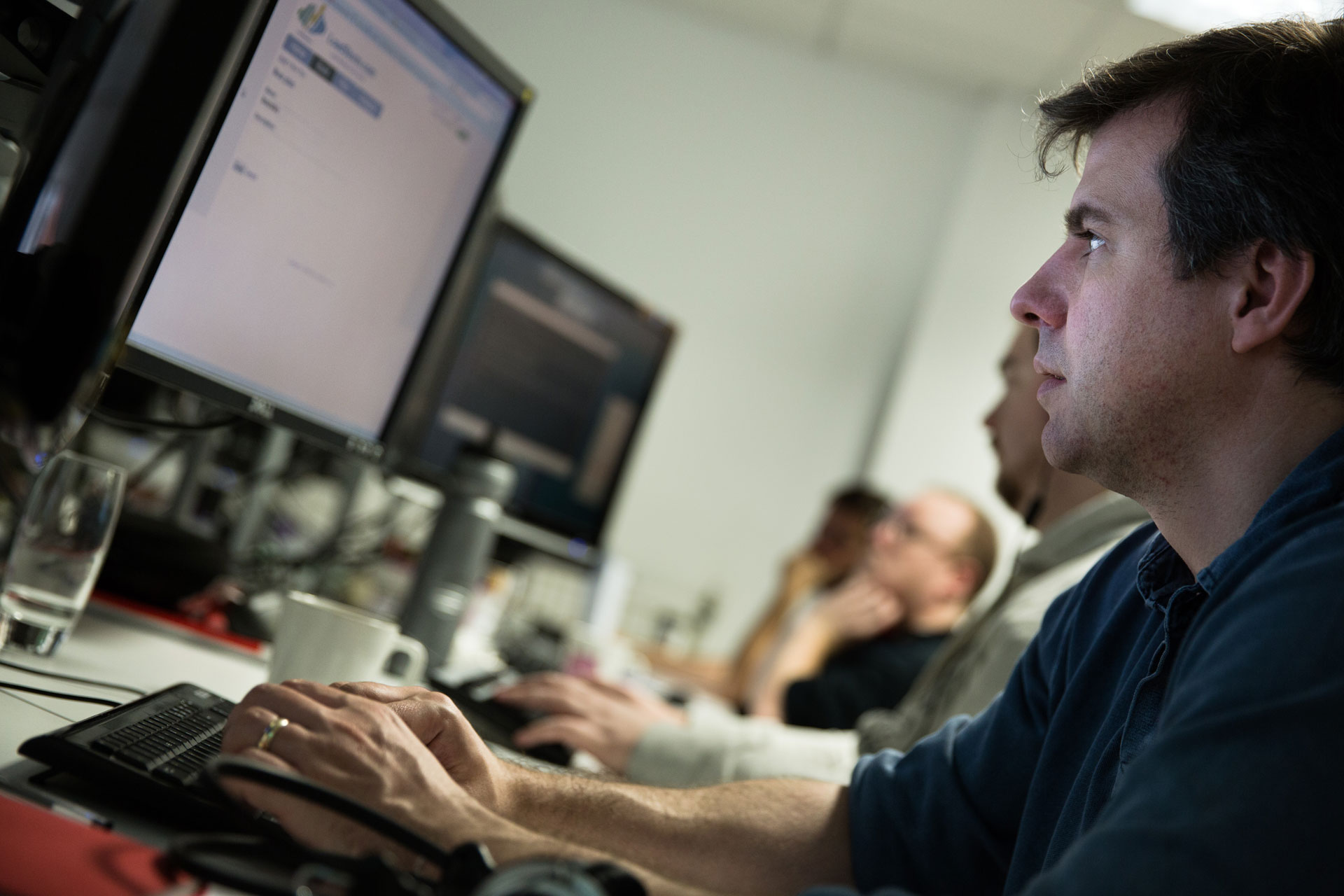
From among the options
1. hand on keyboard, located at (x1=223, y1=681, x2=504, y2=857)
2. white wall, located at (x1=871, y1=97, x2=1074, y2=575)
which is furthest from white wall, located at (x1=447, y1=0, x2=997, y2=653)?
hand on keyboard, located at (x1=223, y1=681, x2=504, y2=857)

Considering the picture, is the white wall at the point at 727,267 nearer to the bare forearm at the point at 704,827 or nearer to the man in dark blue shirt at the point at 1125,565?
the man in dark blue shirt at the point at 1125,565

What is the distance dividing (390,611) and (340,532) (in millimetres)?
159

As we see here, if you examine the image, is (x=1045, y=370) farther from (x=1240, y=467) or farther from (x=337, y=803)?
(x=337, y=803)

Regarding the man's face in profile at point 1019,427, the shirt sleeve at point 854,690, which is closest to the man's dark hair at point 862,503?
the shirt sleeve at point 854,690

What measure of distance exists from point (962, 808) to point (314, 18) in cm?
82

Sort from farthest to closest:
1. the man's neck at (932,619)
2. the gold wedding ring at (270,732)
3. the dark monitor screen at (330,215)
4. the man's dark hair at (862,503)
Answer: the man's dark hair at (862,503)
the man's neck at (932,619)
the dark monitor screen at (330,215)
the gold wedding ring at (270,732)

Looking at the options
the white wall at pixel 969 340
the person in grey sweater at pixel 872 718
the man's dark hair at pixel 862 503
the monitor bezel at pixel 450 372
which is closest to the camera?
the person in grey sweater at pixel 872 718

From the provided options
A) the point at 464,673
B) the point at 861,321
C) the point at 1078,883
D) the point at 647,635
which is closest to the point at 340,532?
the point at 464,673

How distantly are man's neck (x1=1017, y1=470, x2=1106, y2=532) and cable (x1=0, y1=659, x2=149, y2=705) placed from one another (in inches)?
54.3

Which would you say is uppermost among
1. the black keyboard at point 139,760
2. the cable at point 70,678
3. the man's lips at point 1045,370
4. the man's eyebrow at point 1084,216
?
the man's eyebrow at point 1084,216

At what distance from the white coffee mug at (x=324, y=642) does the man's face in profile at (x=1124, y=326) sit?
22.7 inches

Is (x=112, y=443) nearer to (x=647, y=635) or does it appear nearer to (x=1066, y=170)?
(x=647, y=635)

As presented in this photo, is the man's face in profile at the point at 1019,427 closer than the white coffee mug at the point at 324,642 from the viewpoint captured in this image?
No

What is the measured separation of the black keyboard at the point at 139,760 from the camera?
1.71 ft
